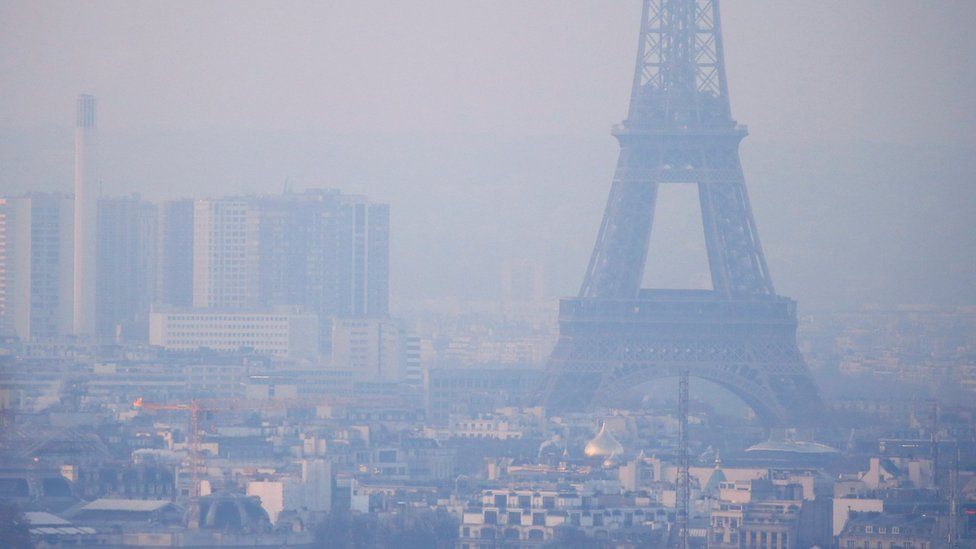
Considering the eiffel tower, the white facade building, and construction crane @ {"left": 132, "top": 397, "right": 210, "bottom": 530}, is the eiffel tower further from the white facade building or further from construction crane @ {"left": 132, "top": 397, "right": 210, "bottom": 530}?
the white facade building

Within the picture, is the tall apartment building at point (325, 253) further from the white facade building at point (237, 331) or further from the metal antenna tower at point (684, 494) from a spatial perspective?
the metal antenna tower at point (684, 494)

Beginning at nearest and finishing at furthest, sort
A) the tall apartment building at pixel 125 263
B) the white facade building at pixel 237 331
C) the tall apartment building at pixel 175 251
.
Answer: the white facade building at pixel 237 331 → the tall apartment building at pixel 125 263 → the tall apartment building at pixel 175 251

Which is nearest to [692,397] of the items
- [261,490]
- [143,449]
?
[143,449]

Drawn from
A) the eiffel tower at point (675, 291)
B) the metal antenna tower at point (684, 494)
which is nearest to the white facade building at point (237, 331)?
the eiffel tower at point (675, 291)

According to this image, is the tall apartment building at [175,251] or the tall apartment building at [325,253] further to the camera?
the tall apartment building at [175,251]

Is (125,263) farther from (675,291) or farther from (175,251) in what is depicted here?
(675,291)

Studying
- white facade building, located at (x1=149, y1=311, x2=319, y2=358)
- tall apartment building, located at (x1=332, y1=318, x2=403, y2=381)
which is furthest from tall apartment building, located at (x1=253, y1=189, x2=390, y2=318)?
tall apartment building, located at (x1=332, y1=318, x2=403, y2=381)
